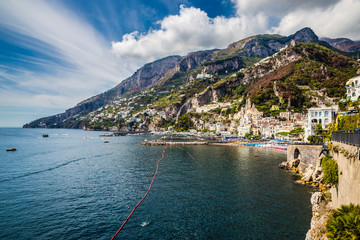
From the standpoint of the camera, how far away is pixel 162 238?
→ 15625 mm

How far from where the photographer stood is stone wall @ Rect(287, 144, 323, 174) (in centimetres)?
3212

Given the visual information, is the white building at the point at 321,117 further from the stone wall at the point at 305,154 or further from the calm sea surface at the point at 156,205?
the calm sea surface at the point at 156,205

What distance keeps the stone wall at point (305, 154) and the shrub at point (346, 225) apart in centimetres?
2627

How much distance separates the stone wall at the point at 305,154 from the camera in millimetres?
32119

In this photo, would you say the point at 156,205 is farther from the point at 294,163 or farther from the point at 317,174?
the point at 294,163

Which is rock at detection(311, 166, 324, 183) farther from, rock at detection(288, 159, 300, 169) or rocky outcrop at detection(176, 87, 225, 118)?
rocky outcrop at detection(176, 87, 225, 118)

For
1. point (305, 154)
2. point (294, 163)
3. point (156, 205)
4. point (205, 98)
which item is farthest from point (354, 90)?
point (205, 98)

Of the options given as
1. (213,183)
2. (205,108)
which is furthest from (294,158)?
(205,108)

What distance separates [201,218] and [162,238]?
491 centimetres

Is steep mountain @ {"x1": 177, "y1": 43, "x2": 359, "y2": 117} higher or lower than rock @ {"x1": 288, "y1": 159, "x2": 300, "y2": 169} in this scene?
higher

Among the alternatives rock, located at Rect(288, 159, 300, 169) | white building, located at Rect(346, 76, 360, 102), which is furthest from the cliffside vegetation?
white building, located at Rect(346, 76, 360, 102)

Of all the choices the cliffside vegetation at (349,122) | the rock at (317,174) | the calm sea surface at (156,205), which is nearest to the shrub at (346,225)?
the calm sea surface at (156,205)

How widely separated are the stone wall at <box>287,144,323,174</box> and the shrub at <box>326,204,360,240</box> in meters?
26.3

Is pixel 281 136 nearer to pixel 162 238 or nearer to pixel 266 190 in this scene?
pixel 266 190
